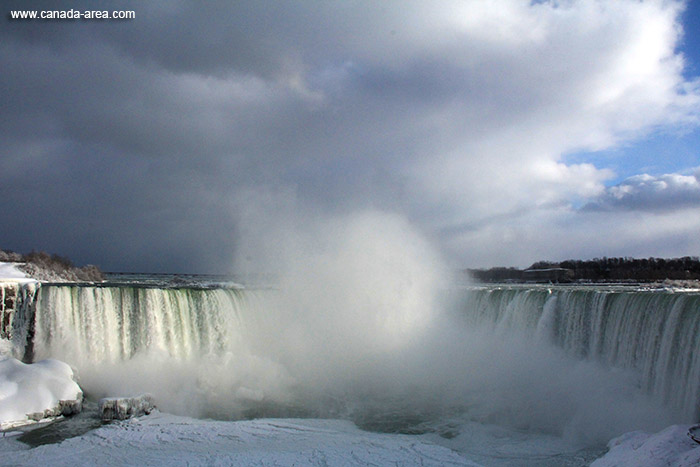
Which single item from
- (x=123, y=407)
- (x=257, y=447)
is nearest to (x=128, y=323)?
(x=123, y=407)

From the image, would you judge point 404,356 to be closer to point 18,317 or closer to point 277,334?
point 277,334

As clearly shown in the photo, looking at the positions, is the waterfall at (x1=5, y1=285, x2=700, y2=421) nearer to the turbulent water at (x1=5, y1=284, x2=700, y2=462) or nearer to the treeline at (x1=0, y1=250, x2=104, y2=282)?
the turbulent water at (x1=5, y1=284, x2=700, y2=462)

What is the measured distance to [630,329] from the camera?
13383 mm

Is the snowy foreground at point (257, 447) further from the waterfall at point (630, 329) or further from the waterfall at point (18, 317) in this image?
the waterfall at point (18, 317)

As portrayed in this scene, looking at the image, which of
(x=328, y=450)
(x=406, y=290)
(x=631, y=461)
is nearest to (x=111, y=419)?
(x=328, y=450)

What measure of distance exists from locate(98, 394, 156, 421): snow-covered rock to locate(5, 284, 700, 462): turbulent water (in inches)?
39.8

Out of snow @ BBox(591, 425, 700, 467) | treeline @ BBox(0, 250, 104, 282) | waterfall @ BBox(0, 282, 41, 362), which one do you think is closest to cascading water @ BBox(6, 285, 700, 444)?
waterfall @ BBox(0, 282, 41, 362)

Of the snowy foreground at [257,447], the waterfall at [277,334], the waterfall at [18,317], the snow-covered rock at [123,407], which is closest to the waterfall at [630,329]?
the waterfall at [277,334]

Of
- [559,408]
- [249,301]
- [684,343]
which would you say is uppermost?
[249,301]

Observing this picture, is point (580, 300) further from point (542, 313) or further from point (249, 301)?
point (249, 301)

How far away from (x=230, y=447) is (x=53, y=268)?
3604 centimetres

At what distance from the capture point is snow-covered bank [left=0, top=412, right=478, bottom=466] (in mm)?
9125

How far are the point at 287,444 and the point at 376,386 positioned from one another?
667 cm

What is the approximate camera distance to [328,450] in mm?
9711
